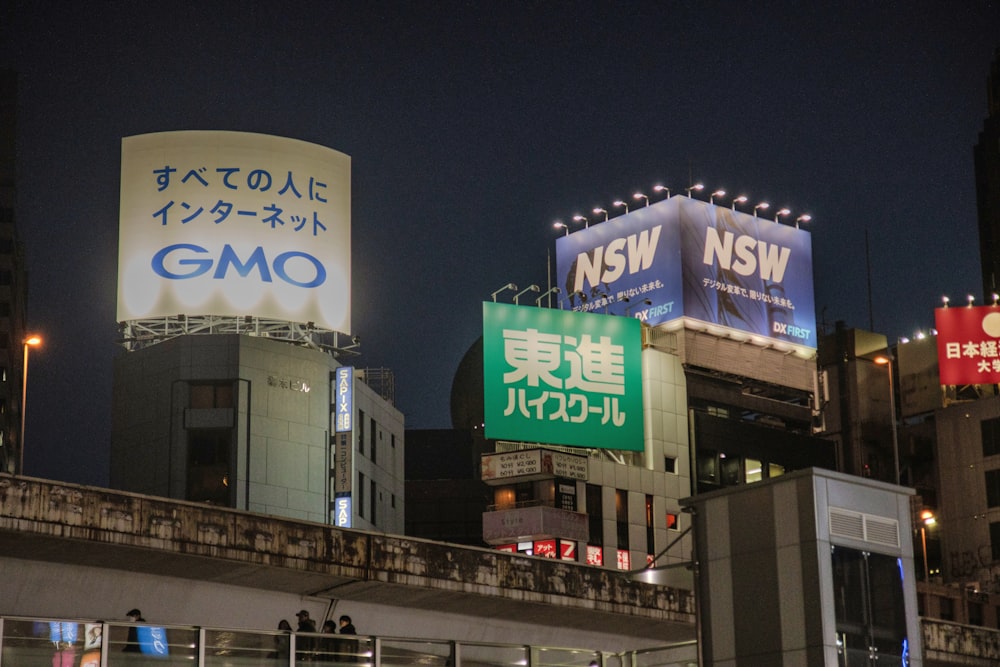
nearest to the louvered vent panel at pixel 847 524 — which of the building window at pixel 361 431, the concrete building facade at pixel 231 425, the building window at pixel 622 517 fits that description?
the concrete building facade at pixel 231 425

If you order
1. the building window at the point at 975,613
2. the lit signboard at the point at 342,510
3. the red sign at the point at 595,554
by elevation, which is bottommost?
the building window at the point at 975,613

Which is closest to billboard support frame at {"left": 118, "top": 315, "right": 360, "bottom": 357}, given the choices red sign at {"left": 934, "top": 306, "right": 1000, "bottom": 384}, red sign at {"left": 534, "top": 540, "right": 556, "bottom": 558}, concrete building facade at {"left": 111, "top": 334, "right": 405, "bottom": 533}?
concrete building facade at {"left": 111, "top": 334, "right": 405, "bottom": 533}

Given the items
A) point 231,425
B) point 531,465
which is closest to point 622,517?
point 531,465

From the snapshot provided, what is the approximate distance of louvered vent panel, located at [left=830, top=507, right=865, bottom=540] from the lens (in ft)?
82.1

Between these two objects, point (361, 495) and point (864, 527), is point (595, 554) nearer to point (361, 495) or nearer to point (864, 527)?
point (361, 495)

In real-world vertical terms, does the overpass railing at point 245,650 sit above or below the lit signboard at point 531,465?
below

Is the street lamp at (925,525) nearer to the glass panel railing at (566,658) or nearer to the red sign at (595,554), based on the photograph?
the red sign at (595,554)

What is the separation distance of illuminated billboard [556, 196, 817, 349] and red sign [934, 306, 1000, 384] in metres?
11.1

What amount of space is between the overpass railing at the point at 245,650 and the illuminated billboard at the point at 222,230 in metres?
41.9

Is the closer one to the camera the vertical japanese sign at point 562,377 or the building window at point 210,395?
the building window at point 210,395

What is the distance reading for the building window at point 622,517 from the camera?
79.0 m

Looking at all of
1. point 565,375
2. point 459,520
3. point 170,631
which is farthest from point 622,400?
point 170,631

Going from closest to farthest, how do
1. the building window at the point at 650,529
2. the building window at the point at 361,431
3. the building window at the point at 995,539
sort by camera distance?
the building window at the point at 361,431 → the building window at the point at 650,529 → the building window at the point at 995,539

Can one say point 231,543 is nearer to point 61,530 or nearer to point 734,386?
point 61,530
